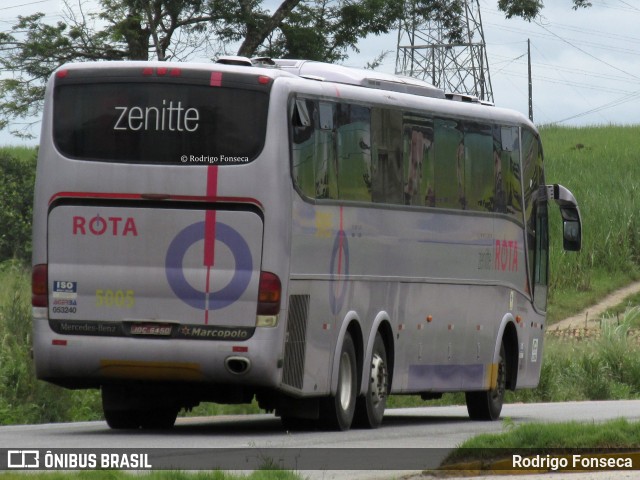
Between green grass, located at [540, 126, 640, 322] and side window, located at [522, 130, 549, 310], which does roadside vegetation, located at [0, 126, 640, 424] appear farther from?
side window, located at [522, 130, 549, 310]

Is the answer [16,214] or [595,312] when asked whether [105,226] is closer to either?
[16,214]

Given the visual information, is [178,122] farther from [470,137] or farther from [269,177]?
[470,137]

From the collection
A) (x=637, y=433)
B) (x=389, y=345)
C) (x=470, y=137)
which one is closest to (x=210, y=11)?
(x=470, y=137)

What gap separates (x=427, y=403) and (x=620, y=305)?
2094 centimetres

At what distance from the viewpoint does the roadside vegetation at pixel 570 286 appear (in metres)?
19.7

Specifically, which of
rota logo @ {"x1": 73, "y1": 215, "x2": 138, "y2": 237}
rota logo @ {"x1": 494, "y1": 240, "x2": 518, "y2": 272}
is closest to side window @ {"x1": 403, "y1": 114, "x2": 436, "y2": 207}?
rota logo @ {"x1": 494, "y1": 240, "x2": 518, "y2": 272}

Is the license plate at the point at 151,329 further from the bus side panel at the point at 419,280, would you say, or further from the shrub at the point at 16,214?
the shrub at the point at 16,214

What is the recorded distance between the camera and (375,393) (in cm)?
1711

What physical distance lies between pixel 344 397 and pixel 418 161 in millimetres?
3028

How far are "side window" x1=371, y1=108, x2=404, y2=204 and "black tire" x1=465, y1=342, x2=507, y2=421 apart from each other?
12.3ft

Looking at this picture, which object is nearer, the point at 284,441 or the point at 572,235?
the point at 284,441

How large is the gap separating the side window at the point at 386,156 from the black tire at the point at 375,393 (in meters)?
1.52

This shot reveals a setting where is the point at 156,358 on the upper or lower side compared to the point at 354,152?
lower

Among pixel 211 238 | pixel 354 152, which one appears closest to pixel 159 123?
pixel 211 238
